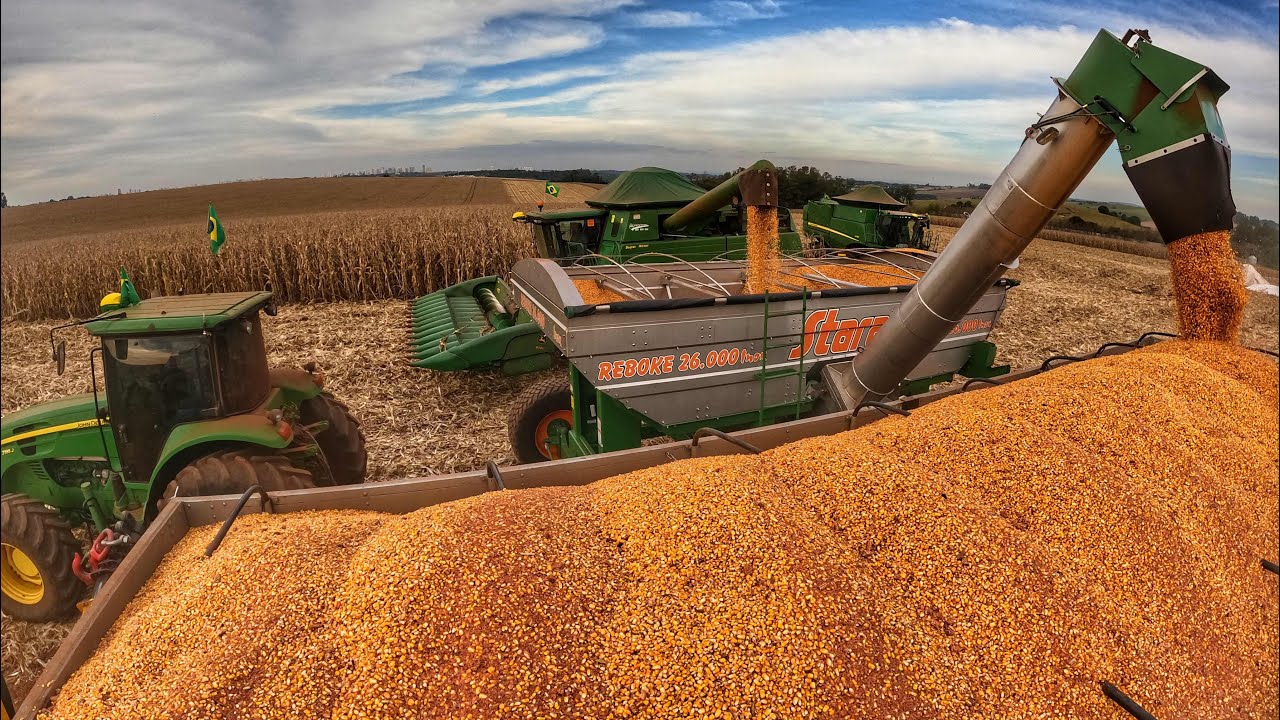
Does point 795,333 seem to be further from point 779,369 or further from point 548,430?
point 548,430

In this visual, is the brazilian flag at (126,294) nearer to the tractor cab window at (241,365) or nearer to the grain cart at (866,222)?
the tractor cab window at (241,365)

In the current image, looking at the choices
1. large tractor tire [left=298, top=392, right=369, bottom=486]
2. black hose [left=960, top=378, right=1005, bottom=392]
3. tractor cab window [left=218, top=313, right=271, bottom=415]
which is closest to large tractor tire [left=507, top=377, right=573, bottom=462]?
large tractor tire [left=298, top=392, right=369, bottom=486]

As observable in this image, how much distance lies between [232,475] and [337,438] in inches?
50.7

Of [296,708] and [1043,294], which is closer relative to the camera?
[296,708]

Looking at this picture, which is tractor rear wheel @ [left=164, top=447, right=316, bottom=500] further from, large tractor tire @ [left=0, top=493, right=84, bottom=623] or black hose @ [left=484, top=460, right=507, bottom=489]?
black hose @ [left=484, top=460, right=507, bottom=489]

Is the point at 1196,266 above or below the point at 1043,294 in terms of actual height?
above

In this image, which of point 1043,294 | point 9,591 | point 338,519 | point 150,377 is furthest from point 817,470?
point 1043,294

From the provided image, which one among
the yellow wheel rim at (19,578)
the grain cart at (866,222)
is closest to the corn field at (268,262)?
the grain cart at (866,222)

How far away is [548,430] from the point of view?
5312mm

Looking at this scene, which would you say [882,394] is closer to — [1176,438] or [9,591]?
[1176,438]

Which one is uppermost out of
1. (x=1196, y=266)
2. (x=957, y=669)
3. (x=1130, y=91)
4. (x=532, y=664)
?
(x=1130, y=91)

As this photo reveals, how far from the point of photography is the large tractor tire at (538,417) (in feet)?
17.1

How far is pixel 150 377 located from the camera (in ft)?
11.0

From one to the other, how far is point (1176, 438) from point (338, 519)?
3.63 meters
